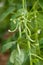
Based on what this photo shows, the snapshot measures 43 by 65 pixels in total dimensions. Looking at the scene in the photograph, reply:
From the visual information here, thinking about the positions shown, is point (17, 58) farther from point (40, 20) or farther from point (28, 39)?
point (40, 20)

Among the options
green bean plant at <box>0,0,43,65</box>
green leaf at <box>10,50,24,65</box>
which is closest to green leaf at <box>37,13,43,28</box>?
green bean plant at <box>0,0,43,65</box>

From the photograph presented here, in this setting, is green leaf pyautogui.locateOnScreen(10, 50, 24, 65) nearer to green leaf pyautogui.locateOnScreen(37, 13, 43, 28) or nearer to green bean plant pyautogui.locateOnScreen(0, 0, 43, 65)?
green bean plant pyautogui.locateOnScreen(0, 0, 43, 65)

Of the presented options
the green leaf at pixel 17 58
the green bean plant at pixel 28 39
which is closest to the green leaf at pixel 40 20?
the green bean plant at pixel 28 39

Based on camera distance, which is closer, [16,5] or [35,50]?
[35,50]

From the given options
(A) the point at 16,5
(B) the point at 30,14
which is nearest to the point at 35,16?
(B) the point at 30,14

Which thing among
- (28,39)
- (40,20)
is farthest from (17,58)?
(40,20)

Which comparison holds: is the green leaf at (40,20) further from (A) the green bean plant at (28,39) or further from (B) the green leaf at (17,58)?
(B) the green leaf at (17,58)

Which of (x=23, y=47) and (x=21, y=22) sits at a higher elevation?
(x=21, y=22)

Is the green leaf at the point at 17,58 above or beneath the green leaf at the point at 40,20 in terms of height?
beneath

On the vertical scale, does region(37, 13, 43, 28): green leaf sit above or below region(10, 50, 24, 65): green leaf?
above

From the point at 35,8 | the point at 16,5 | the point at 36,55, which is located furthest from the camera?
the point at 16,5

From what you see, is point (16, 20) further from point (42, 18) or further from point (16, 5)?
point (16, 5)
